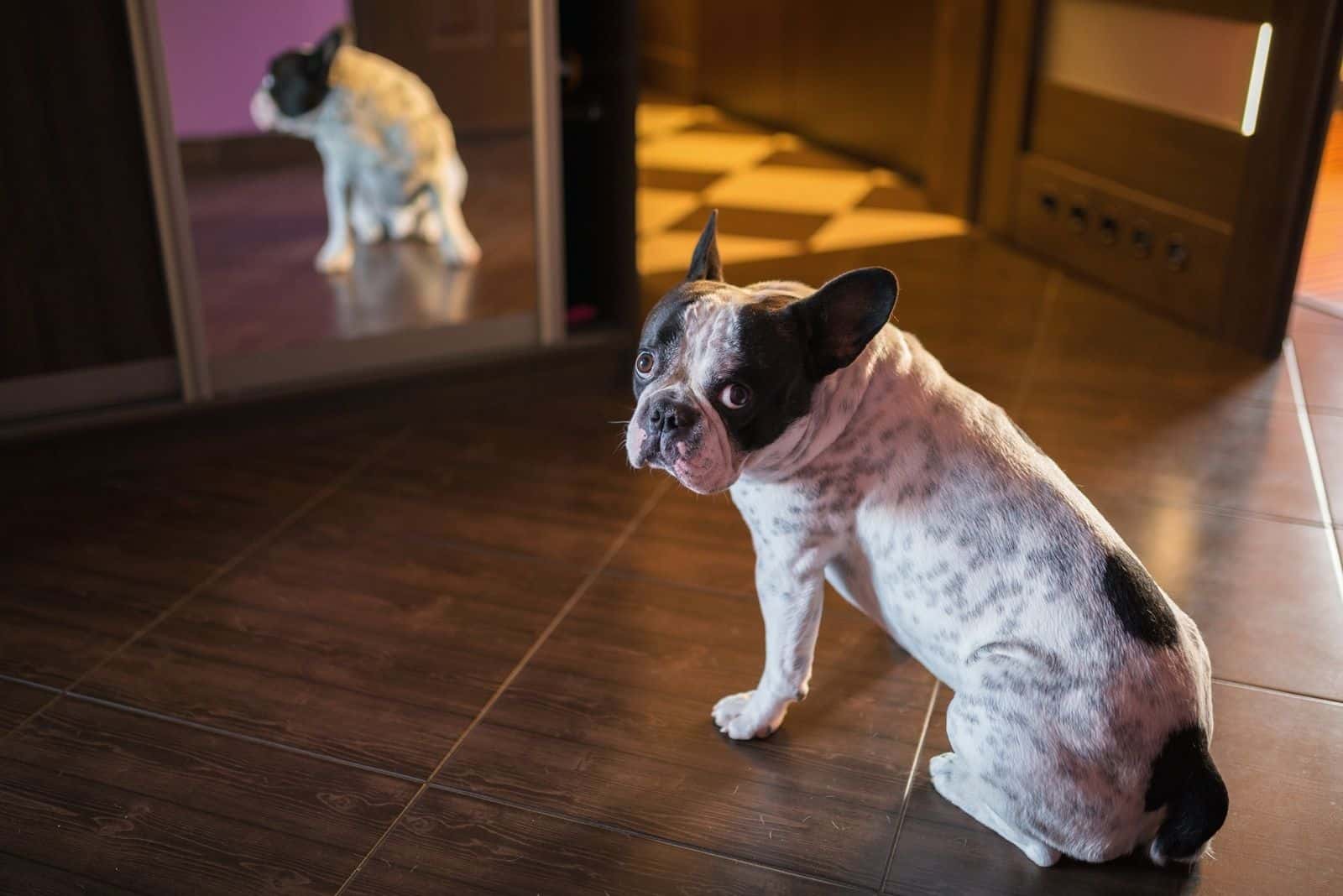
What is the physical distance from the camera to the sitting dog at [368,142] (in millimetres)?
2947

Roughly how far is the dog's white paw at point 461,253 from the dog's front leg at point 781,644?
1.62 meters

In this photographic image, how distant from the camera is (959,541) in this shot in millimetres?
1755

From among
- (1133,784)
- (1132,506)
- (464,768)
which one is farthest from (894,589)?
(1132,506)

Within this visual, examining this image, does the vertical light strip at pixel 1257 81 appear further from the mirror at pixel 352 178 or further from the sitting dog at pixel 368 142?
the sitting dog at pixel 368 142

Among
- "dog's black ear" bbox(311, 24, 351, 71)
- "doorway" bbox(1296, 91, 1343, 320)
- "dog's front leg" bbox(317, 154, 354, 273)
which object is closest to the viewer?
"dog's black ear" bbox(311, 24, 351, 71)

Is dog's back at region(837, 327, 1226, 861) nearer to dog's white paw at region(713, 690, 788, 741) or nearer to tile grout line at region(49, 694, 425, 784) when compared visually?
dog's white paw at region(713, 690, 788, 741)

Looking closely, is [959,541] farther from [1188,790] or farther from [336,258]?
→ [336,258]

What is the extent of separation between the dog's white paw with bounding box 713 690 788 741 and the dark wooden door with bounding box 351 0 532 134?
1.68 metres

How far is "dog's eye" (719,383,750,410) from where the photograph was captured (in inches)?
65.1

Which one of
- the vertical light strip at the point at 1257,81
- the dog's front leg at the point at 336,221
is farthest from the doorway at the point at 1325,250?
the dog's front leg at the point at 336,221

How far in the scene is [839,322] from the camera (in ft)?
5.46

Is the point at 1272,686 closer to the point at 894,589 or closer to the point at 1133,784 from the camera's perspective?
the point at 1133,784

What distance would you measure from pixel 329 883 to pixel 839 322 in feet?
3.52

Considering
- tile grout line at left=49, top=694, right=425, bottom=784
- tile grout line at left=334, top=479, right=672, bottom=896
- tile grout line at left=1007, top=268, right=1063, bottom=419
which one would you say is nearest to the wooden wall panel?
tile grout line at left=1007, top=268, right=1063, bottom=419
